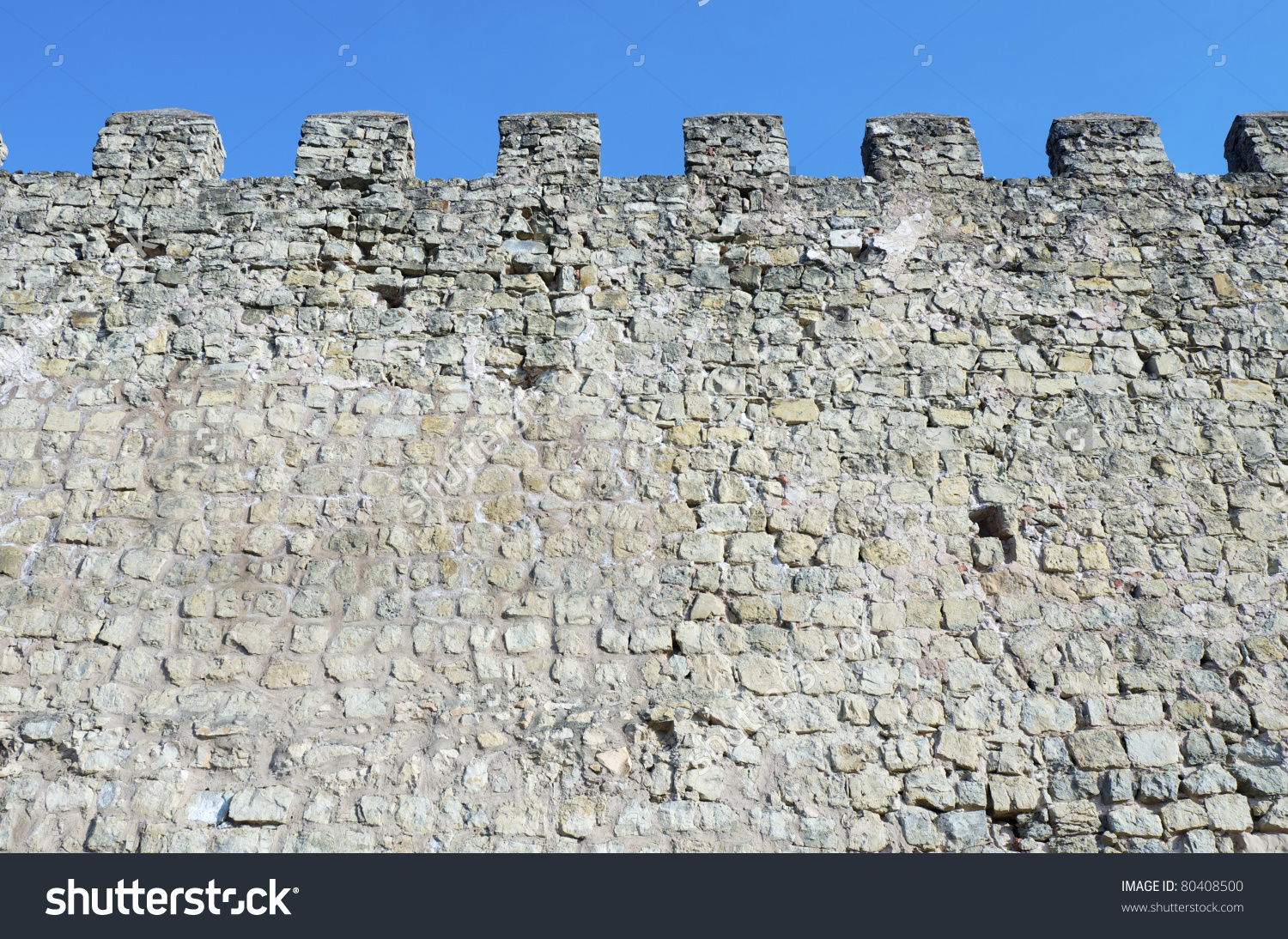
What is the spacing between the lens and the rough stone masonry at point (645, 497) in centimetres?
348

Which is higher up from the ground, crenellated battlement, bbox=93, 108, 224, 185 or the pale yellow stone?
crenellated battlement, bbox=93, 108, 224, 185

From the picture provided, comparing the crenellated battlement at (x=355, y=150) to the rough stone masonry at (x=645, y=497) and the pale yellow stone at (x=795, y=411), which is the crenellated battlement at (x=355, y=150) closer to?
the rough stone masonry at (x=645, y=497)

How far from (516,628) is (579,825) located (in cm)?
83

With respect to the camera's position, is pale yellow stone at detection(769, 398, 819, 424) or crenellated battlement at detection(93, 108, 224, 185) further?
crenellated battlement at detection(93, 108, 224, 185)

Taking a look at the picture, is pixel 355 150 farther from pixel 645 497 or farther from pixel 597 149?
pixel 645 497

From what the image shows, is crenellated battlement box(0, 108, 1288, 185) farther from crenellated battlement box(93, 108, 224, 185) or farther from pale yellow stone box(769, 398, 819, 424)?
pale yellow stone box(769, 398, 819, 424)

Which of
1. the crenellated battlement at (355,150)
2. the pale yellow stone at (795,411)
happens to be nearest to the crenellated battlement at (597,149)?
the crenellated battlement at (355,150)

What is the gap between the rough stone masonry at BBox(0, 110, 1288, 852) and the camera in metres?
3.48

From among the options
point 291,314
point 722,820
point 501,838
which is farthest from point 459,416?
point 722,820

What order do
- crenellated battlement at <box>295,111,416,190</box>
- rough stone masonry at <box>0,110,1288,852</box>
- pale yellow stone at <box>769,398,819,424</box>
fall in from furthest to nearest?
1. crenellated battlement at <box>295,111,416,190</box>
2. pale yellow stone at <box>769,398,819,424</box>
3. rough stone masonry at <box>0,110,1288,852</box>

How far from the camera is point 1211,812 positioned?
3488 mm

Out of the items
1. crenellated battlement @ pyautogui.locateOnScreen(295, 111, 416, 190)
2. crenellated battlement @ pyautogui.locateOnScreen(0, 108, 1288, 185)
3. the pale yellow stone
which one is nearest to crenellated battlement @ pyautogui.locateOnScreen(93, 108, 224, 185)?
crenellated battlement @ pyautogui.locateOnScreen(0, 108, 1288, 185)

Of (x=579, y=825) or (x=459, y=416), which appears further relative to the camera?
(x=459, y=416)
